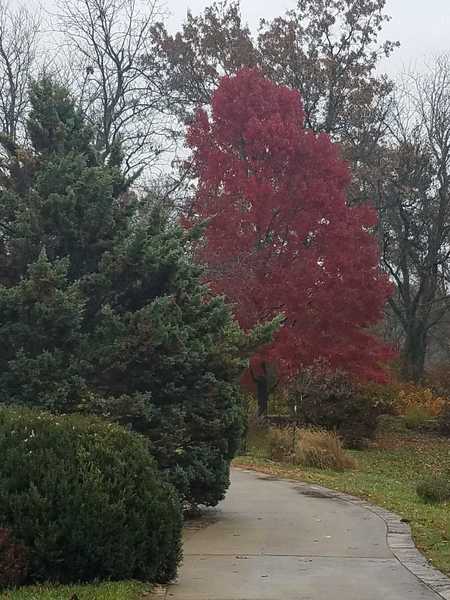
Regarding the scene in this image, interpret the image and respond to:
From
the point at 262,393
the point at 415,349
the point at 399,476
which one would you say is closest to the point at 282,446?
the point at 399,476

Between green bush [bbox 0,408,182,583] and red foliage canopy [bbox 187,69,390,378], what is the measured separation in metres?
15.6

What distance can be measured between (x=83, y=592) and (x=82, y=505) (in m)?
0.66

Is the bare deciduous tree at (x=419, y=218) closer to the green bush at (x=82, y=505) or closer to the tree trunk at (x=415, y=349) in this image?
the tree trunk at (x=415, y=349)

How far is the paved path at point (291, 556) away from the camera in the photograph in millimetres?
7203

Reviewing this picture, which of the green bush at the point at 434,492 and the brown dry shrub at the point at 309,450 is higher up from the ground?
the brown dry shrub at the point at 309,450

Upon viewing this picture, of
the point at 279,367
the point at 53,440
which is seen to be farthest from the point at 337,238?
the point at 53,440

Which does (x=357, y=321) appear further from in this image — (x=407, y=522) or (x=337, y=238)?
(x=407, y=522)

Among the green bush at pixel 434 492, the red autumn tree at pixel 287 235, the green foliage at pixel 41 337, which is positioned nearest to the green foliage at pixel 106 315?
the green foliage at pixel 41 337

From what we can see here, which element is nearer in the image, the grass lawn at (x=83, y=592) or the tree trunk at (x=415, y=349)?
the grass lawn at (x=83, y=592)

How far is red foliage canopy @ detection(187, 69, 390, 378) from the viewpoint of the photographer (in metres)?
23.3

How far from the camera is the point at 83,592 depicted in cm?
644

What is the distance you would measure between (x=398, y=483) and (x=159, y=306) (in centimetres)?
1022

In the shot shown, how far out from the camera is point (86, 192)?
35.0 feet

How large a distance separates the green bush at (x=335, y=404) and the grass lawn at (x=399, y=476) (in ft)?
2.78
